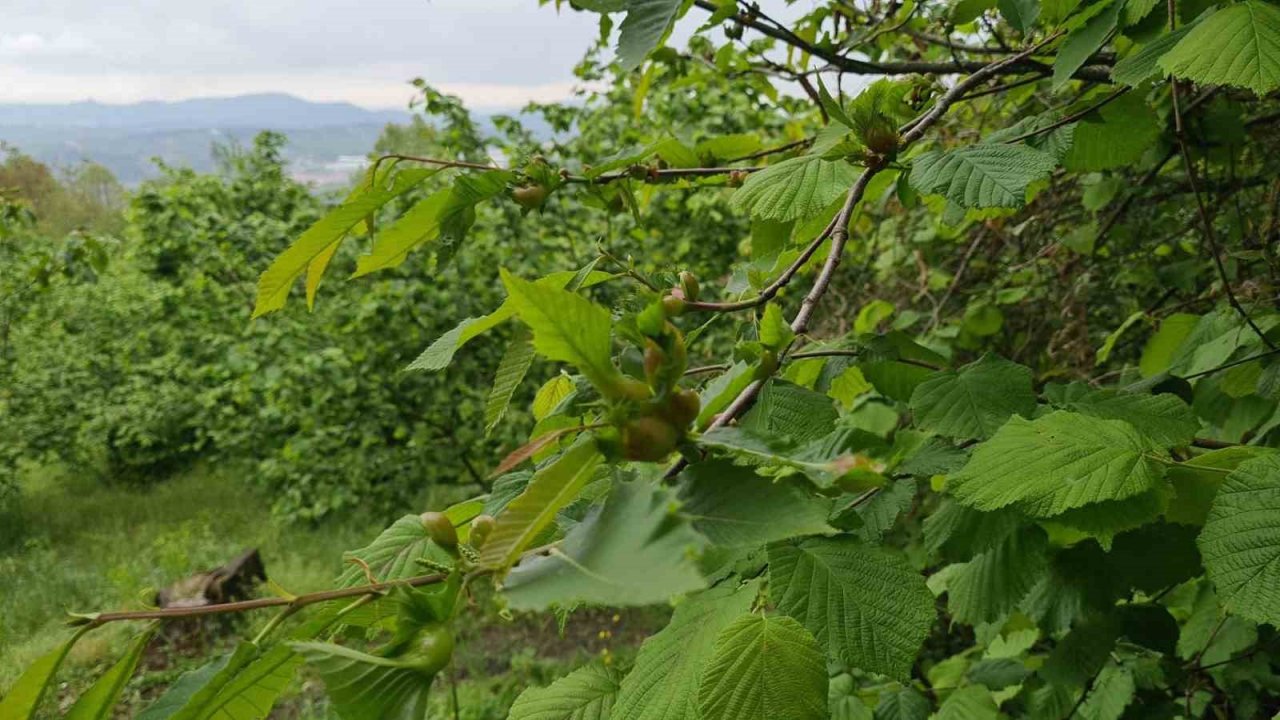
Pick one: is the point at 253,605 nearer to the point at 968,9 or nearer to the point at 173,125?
the point at 968,9

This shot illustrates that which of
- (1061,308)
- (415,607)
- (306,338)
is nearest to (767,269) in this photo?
(415,607)

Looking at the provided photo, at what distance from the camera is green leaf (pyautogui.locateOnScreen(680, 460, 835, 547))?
42 centimetres

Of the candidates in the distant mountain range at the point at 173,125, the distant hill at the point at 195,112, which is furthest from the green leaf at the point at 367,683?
the distant hill at the point at 195,112

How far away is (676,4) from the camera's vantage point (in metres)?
0.83

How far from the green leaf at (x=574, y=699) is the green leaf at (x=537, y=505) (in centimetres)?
39

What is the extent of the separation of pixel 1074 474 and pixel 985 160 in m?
0.35

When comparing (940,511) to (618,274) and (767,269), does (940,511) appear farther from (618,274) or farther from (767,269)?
(618,274)

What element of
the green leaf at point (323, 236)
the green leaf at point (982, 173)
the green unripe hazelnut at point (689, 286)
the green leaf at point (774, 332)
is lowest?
the green leaf at point (774, 332)

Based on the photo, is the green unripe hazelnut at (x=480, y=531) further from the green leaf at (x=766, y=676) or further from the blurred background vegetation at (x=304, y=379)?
the blurred background vegetation at (x=304, y=379)

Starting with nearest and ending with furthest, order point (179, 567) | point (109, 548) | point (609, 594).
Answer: point (609, 594) → point (179, 567) → point (109, 548)

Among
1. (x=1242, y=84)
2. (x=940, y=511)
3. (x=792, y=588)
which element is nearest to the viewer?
(x=792, y=588)

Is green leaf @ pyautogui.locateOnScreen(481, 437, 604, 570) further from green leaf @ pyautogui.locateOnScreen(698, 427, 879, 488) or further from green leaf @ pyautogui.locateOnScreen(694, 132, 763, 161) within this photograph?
green leaf @ pyautogui.locateOnScreen(694, 132, 763, 161)

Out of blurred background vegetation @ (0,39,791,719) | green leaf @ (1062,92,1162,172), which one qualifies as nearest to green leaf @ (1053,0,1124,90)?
green leaf @ (1062,92,1162,172)

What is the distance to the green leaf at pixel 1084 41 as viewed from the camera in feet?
2.97
